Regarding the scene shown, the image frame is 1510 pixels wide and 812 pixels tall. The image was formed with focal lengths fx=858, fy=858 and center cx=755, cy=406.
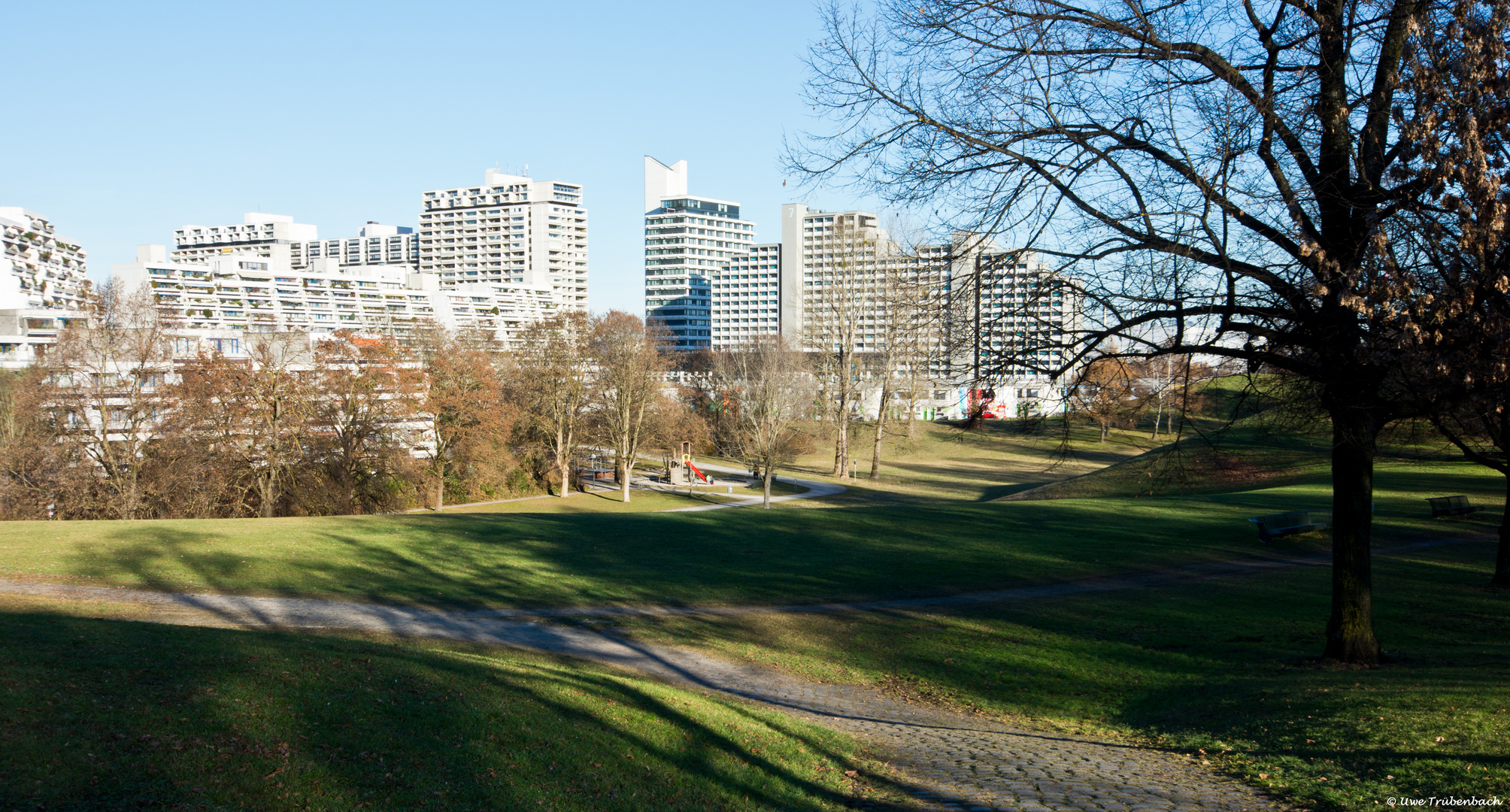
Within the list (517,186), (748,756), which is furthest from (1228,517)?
(517,186)

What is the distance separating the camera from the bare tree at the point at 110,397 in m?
29.8

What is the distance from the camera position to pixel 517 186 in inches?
7692

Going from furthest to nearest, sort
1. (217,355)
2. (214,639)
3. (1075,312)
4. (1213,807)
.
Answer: (217,355) < (1075,312) < (214,639) < (1213,807)

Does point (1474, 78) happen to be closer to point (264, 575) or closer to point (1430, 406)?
point (1430, 406)

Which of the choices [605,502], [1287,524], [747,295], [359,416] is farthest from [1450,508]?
[747,295]

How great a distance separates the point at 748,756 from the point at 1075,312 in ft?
19.3

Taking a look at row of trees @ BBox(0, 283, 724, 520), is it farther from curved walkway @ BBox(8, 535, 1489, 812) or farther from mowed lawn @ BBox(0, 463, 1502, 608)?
curved walkway @ BBox(8, 535, 1489, 812)

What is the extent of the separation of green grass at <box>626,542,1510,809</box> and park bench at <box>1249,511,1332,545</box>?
2.15 m

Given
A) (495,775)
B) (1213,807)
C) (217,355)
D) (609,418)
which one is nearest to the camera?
(495,775)

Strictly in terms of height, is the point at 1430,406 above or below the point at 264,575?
above

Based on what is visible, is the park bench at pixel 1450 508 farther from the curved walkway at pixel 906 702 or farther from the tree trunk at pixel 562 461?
the tree trunk at pixel 562 461

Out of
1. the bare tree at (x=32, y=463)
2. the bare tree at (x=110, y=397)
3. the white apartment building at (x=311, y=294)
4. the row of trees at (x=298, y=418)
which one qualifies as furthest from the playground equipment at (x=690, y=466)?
the white apartment building at (x=311, y=294)

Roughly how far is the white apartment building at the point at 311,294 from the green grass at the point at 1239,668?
3924 inches

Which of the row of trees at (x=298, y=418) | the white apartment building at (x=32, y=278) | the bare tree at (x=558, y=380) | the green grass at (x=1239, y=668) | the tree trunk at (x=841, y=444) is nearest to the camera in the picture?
the green grass at (x=1239, y=668)
